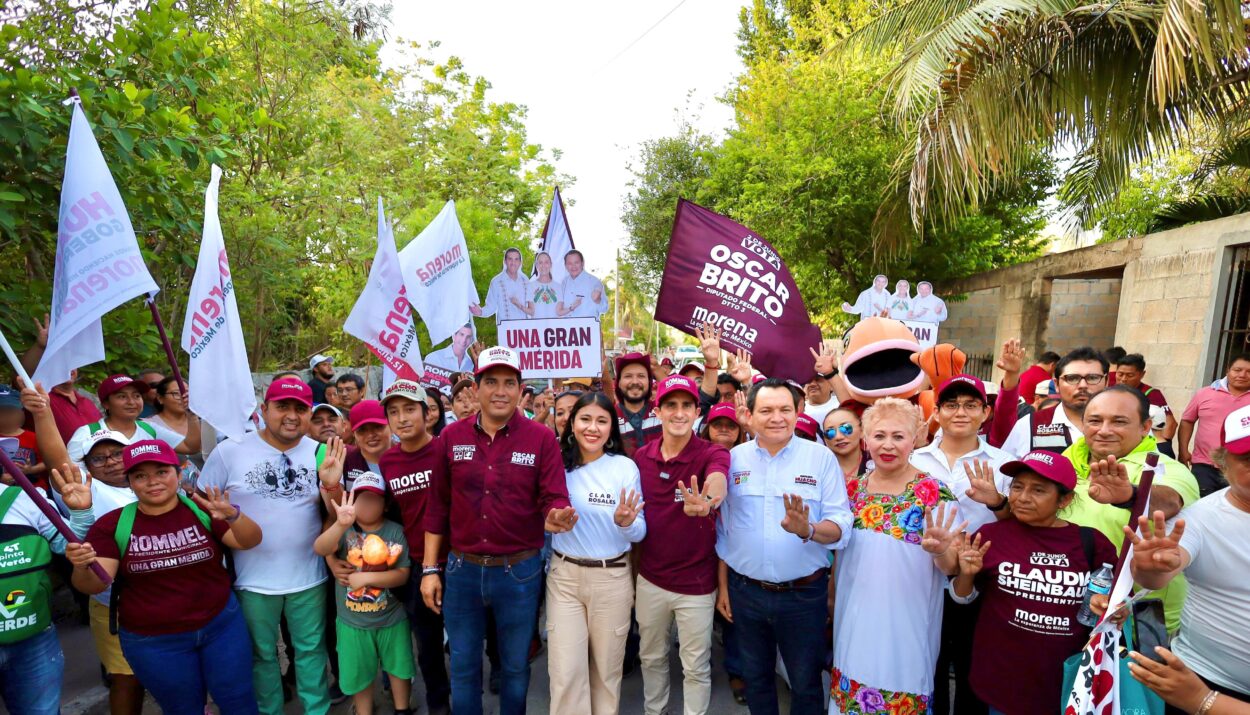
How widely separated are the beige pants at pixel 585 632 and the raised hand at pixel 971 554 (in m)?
1.64

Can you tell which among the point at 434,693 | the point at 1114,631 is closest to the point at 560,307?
the point at 434,693

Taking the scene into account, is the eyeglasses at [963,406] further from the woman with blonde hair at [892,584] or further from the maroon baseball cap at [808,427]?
the maroon baseball cap at [808,427]

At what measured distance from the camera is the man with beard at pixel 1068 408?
12.7ft

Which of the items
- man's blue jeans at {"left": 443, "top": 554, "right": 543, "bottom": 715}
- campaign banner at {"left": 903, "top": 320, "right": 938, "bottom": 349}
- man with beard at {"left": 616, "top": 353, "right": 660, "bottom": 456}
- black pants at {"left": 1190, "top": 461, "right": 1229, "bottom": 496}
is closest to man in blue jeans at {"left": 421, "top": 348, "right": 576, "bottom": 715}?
man's blue jeans at {"left": 443, "top": 554, "right": 543, "bottom": 715}

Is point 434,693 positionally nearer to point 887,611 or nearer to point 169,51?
point 887,611

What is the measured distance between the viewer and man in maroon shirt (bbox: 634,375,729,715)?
3.49 meters

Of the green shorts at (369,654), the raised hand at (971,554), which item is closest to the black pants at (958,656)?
the raised hand at (971,554)

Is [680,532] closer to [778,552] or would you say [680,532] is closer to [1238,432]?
[778,552]

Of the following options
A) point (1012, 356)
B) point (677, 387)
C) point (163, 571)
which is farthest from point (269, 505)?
point (1012, 356)

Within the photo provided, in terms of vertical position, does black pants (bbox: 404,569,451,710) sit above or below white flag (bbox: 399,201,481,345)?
below

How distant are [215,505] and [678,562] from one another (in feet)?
7.73

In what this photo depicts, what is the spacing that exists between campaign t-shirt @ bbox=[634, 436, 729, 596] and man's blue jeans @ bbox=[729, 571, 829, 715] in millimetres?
202

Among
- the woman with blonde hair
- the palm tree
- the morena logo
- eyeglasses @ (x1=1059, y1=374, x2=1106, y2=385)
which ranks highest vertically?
the palm tree

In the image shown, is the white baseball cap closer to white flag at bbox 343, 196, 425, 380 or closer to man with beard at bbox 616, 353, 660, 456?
man with beard at bbox 616, 353, 660, 456
